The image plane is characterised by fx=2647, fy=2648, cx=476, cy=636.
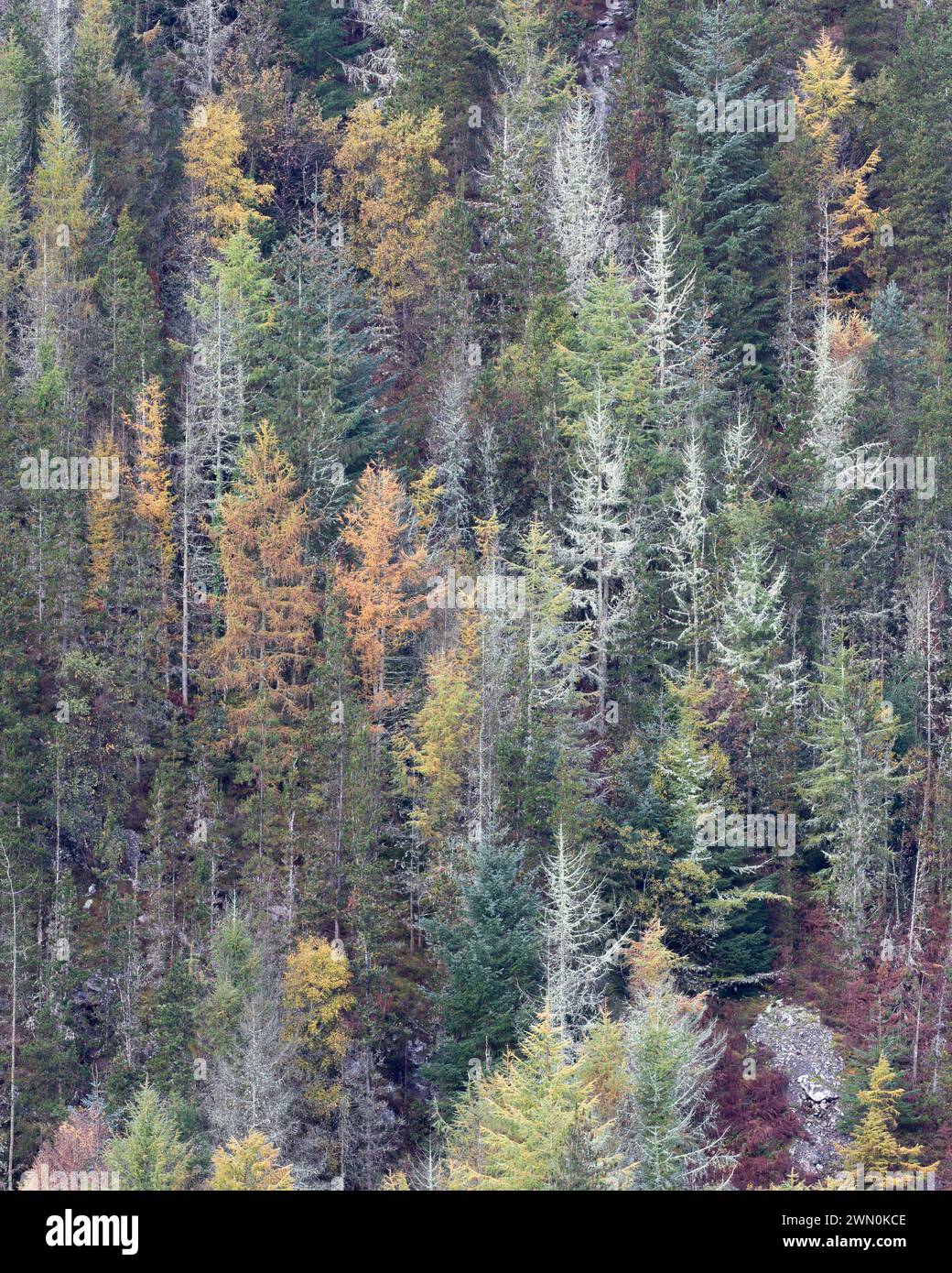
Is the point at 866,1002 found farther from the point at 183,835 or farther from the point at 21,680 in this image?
the point at 21,680

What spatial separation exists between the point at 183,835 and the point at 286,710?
4.37 metres

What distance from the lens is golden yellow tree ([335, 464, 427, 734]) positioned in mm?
69000

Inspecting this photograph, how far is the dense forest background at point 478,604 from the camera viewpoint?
60875 millimetres

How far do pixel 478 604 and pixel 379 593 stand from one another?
298cm

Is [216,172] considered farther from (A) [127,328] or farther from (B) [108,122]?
(A) [127,328]

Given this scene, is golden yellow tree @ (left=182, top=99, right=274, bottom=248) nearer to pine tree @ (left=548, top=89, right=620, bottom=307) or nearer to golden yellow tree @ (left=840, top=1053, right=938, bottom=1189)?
pine tree @ (left=548, top=89, right=620, bottom=307)

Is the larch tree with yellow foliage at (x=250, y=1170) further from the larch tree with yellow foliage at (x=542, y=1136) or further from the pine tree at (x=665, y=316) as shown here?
the pine tree at (x=665, y=316)

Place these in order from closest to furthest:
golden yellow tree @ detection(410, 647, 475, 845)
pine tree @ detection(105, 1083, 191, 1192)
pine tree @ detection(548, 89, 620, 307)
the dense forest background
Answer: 1. pine tree @ detection(105, 1083, 191, 1192)
2. the dense forest background
3. golden yellow tree @ detection(410, 647, 475, 845)
4. pine tree @ detection(548, 89, 620, 307)

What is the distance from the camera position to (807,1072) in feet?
206

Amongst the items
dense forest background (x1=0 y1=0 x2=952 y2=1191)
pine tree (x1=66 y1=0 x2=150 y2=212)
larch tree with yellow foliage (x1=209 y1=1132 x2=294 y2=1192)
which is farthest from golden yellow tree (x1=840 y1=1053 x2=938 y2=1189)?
pine tree (x1=66 y1=0 x2=150 y2=212)

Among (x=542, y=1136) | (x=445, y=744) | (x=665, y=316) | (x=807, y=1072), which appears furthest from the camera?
(x=665, y=316)

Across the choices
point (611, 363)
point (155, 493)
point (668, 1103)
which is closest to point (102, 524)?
point (155, 493)

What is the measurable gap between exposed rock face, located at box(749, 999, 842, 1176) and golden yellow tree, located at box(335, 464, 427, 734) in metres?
12.9

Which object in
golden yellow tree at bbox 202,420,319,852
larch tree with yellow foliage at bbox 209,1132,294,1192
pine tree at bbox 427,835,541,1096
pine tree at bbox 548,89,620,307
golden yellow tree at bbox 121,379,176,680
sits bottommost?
larch tree with yellow foliage at bbox 209,1132,294,1192
